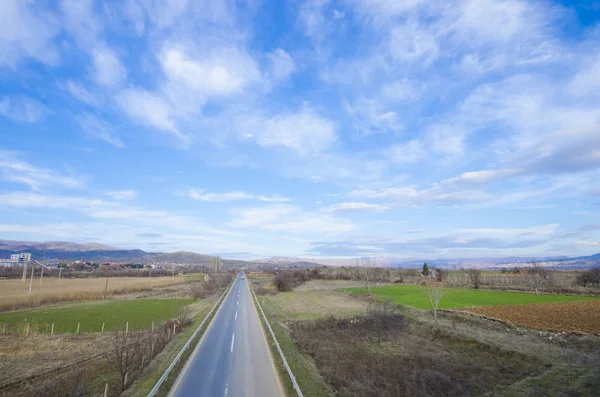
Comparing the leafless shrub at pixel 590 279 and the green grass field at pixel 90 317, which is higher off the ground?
the leafless shrub at pixel 590 279

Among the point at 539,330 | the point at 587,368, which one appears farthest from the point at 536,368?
the point at 539,330

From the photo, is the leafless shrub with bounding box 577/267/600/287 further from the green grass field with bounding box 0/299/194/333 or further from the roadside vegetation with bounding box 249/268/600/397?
the green grass field with bounding box 0/299/194/333

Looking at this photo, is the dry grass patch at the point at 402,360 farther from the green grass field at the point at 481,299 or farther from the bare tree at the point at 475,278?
the bare tree at the point at 475,278

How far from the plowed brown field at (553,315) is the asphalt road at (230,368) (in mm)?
24491

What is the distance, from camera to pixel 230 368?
1548cm

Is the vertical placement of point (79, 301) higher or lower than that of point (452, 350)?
lower

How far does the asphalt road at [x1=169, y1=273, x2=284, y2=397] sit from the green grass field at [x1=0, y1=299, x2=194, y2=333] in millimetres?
13041

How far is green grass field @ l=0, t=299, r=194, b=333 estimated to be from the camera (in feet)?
102

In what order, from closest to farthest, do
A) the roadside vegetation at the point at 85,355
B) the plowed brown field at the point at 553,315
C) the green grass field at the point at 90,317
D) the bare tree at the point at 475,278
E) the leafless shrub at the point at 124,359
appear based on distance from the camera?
the leafless shrub at the point at 124,359, the roadside vegetation at the point at 85,355, the plowed brown field at the point at 553,315, the green grass field at the point at 90,317, the bare tree at the point at 475,278

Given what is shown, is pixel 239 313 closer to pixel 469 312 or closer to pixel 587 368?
pixel 469 312

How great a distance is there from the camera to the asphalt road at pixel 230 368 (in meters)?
12.6

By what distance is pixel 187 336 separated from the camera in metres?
23.0

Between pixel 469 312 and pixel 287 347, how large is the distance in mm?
24085

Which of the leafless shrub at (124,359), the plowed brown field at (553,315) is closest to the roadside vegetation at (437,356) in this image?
the plowed brown field at (553,315)
